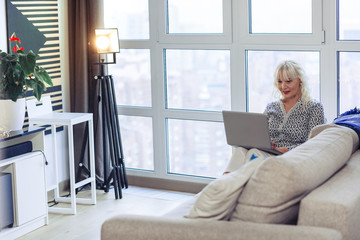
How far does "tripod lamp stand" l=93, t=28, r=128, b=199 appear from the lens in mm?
5273

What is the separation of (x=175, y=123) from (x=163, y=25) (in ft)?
2.96

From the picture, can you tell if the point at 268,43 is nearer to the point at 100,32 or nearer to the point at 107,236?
the point at 100,32

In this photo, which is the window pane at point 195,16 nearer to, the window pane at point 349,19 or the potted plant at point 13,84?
the window pane at point 349,19

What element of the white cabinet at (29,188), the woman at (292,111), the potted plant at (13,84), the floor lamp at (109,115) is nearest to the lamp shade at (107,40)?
the floor lamp at (109,115)

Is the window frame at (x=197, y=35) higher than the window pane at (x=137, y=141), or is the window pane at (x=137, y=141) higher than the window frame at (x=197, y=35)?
the window frame at (x=197, y=35)

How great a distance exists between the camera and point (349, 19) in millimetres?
4566

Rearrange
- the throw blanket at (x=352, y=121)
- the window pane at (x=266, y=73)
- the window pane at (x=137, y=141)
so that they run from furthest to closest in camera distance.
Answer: the window pane at (x=137, y=141)
the window pane at (x=266, y=73)
the throw blanket at (x=352, y=121)

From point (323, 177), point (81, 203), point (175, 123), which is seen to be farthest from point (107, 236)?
point (175, 123)

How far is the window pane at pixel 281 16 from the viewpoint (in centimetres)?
475

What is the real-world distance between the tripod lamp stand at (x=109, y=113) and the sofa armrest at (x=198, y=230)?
2.86m

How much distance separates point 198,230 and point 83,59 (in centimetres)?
346

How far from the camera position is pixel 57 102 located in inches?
215

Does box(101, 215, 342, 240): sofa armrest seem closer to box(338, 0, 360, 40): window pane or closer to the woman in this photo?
the woman

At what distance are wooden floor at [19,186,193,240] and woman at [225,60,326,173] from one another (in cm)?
120
